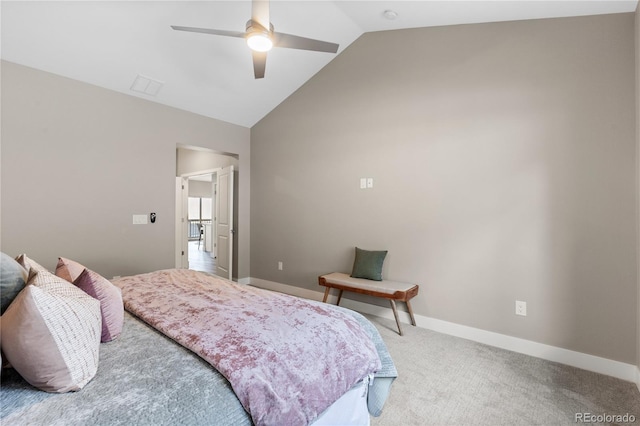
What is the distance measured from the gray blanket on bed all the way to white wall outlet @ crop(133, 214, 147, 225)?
277cm

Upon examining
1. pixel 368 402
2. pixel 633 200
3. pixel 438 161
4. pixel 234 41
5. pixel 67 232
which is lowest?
pixel 368 402

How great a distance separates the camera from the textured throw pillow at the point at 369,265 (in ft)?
11.0

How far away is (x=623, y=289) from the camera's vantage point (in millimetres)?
2283

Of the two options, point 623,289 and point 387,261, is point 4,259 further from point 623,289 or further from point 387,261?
point 623,289

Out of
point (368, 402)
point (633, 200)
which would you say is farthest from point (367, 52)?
point (368, 402)

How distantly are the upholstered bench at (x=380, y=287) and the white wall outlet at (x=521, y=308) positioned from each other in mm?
887

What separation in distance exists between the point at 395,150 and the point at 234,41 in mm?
2091

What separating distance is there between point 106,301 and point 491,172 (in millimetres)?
3063

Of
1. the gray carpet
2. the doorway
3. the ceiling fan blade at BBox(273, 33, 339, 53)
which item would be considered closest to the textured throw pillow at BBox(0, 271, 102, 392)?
the gray carpet

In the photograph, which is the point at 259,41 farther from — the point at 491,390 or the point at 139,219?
the point at 491,390

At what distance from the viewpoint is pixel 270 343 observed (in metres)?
1.28

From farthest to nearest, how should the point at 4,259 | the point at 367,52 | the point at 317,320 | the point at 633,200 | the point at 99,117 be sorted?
the point at 367,52 → the point at 99,117 → the point at 633,200 → the point at 317,320 → the point at 4,259

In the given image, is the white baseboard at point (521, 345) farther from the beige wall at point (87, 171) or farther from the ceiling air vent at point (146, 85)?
the ceiling air vent at point (146, 85)

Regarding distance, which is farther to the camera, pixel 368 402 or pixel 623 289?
pixel 623 289
